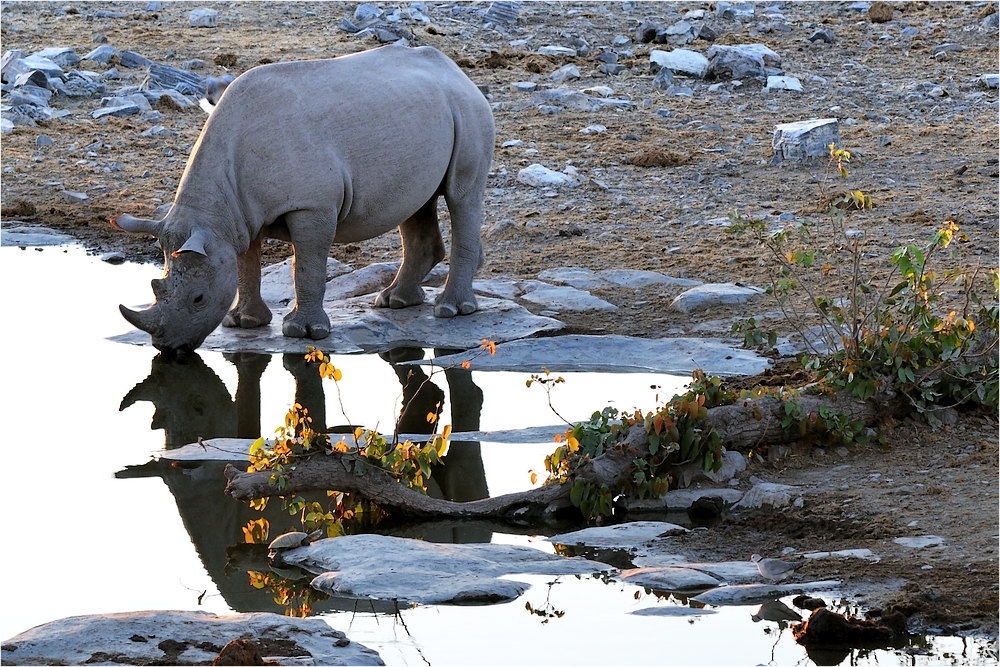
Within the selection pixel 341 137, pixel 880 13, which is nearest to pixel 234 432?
pixel 341 137

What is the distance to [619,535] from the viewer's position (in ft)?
17.3

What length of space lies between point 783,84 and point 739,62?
→ 0.69 m

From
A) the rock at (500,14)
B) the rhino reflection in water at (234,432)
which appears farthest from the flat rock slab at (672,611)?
the rock at (500,14)

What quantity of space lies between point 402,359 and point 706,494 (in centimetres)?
296

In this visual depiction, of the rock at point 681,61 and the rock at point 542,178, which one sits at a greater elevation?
the rock at point 681,61

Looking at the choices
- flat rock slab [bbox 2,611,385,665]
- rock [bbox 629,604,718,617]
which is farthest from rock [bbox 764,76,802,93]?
flat rock slab [bbox 2,611,385,665]

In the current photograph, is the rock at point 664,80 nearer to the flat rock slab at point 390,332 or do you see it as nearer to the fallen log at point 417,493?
the flat rock slab at point 390,332

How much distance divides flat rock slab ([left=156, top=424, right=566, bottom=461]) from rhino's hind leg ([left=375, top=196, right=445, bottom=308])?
233 centimetres

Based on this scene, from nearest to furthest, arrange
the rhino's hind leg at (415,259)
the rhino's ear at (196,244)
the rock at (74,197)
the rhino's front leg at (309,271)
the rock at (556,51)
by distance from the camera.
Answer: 1. the rhino's ear at (196,244)
2. the rhino's front leg at (309,271)
3. the rhino's hind leg at (415,259)
4. the rock at (74,197)
5. the rock at (556,51)

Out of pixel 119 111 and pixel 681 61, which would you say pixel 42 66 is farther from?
pixel 681 61

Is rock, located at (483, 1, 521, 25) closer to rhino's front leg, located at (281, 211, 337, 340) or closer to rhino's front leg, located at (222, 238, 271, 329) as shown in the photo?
rhino's front leg, located at (222, 238, 271, 329)

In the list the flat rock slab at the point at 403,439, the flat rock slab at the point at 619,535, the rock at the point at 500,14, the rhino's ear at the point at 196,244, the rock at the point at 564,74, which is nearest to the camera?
the flat rock slab at the point at 619,535

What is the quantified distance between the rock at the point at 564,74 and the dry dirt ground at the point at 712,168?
90mm

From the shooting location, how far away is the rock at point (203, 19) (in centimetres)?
1741
